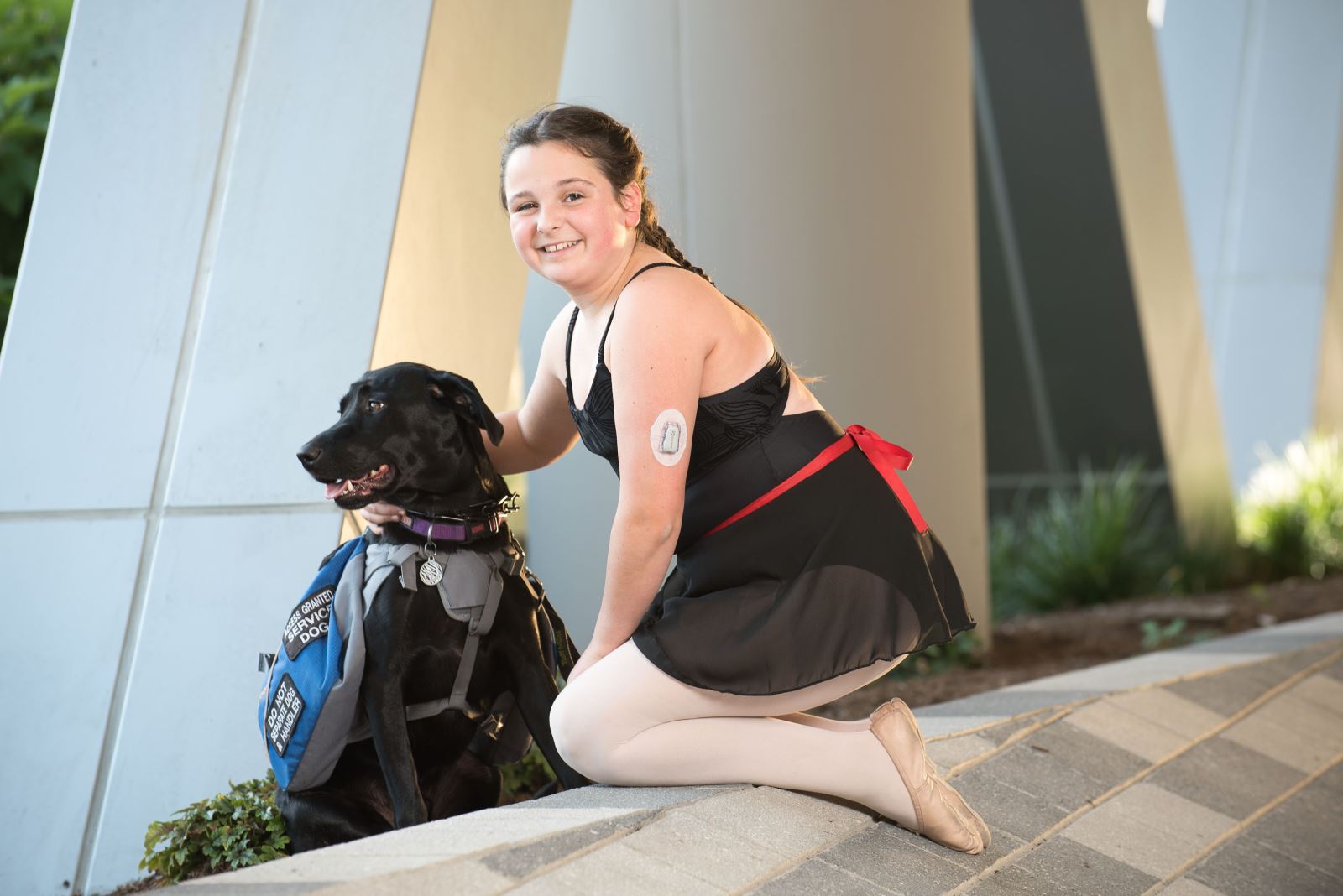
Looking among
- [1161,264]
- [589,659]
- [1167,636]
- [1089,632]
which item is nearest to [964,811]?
[589,659]

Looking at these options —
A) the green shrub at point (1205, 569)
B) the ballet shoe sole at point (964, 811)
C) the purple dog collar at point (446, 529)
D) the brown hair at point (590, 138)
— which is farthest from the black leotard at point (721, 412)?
the green shrub at point (1205, 569)

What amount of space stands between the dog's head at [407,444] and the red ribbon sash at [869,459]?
58cm

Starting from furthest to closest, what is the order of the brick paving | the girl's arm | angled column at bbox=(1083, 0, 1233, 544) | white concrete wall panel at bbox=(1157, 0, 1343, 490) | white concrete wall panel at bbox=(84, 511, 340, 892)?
white concrete wall panel at bbox=(1157, 0, 1343, 490)
angled column at bbox=(1083, 0, 1233, 544)
white concrete wall panel at bbox=(84, 511, 340, 892)
the girl's arm
the brick paving

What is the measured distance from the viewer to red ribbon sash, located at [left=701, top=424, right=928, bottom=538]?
107 inches

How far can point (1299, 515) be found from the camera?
10.4 m

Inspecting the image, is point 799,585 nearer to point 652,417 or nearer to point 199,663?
point 652,417

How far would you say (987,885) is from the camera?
2656mm

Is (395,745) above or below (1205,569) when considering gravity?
below

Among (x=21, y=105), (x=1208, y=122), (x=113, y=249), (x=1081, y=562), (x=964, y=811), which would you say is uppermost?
(x=1208, y=122)

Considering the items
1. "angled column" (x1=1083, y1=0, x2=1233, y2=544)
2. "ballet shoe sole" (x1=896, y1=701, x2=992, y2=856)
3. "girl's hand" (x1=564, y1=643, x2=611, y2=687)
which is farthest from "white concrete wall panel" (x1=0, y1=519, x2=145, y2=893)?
"angled column" (x1=1083, y1=0, x2=1233, y2=544)

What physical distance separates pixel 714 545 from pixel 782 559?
0.15 m

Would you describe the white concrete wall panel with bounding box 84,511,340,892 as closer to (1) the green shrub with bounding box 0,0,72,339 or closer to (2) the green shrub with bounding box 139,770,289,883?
(2) the green shrub with bounding box 139,770,289,883

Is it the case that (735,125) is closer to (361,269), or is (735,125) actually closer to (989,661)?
(361,269)

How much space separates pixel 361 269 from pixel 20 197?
9.88ft
